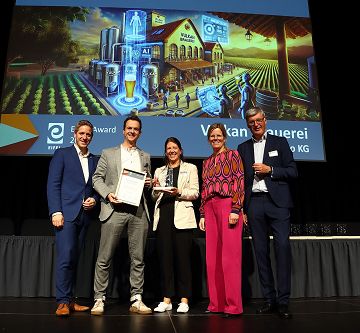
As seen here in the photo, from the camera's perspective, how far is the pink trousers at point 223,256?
244cm

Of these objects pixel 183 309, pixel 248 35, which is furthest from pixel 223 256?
pixel 248 35

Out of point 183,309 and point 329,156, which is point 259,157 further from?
point 329,156

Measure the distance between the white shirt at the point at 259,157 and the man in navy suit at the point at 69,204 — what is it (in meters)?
1.15

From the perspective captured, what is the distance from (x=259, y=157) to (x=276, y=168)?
18 centimetres

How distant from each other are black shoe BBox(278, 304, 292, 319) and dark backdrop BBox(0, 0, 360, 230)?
8.19 feet

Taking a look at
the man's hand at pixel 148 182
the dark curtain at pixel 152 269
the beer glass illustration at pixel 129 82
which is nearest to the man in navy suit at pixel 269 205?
the man's hand at pixel 148 182

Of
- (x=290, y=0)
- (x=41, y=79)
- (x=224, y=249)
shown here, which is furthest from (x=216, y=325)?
(x=290, y=0)

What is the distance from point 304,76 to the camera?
4.33 metres

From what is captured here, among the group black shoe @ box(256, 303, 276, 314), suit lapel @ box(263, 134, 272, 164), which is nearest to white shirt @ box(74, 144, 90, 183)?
suit lapel @ box(263, 134, 272, 164)

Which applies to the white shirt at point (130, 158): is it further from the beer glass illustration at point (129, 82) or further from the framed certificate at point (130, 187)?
the beer glass illustration at point (129, 82)

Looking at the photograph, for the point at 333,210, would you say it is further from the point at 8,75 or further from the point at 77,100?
the point at 8,75

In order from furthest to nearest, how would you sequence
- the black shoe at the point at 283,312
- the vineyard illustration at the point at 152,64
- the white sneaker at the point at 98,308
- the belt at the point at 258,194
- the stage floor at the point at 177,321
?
the vineyard illustration at the point at 152,64
the belt at the point at 258,194
the white sneaker at the point at 98,308
the black shoe at the point at 283,312
the stage floor at the point at 177,321

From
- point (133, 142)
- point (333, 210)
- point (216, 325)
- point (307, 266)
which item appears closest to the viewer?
point (216, 325)

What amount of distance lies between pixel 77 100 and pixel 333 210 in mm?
3576
